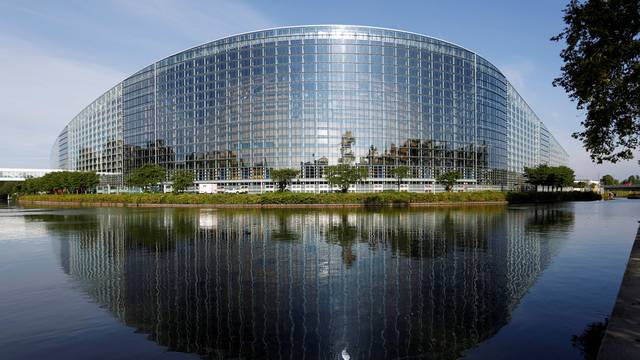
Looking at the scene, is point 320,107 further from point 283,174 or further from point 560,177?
point 560,177

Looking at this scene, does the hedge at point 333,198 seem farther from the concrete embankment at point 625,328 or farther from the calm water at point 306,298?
the concrete embankment at point 625,328

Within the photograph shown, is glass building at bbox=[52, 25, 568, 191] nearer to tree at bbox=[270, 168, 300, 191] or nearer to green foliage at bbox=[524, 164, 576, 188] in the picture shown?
tree at bbox=[270, 168, 300, 191]

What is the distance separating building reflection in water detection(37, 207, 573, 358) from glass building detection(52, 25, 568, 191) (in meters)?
98.5

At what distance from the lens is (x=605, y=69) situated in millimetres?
21875

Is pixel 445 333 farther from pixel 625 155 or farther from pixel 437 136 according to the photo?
pixel 437 136

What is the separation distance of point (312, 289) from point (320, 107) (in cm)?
11479

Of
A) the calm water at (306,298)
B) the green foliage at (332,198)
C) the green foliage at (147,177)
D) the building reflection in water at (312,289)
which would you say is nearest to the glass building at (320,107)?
the green foliage at (147,177)

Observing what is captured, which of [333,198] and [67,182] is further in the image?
[67,182]

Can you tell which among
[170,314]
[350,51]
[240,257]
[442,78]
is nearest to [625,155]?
[240,257]

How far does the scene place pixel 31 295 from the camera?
1806 cm

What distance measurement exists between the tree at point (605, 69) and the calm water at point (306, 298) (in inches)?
314

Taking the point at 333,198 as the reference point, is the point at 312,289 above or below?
below

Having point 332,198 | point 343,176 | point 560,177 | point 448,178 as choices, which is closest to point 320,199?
point 332,198

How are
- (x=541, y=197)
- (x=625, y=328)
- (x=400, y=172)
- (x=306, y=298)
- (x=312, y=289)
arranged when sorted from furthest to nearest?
(x=400, y=172)
(x=541, y=197)
(x=312, y=289)
(x=306, y=298)
(x=625, y=328)
